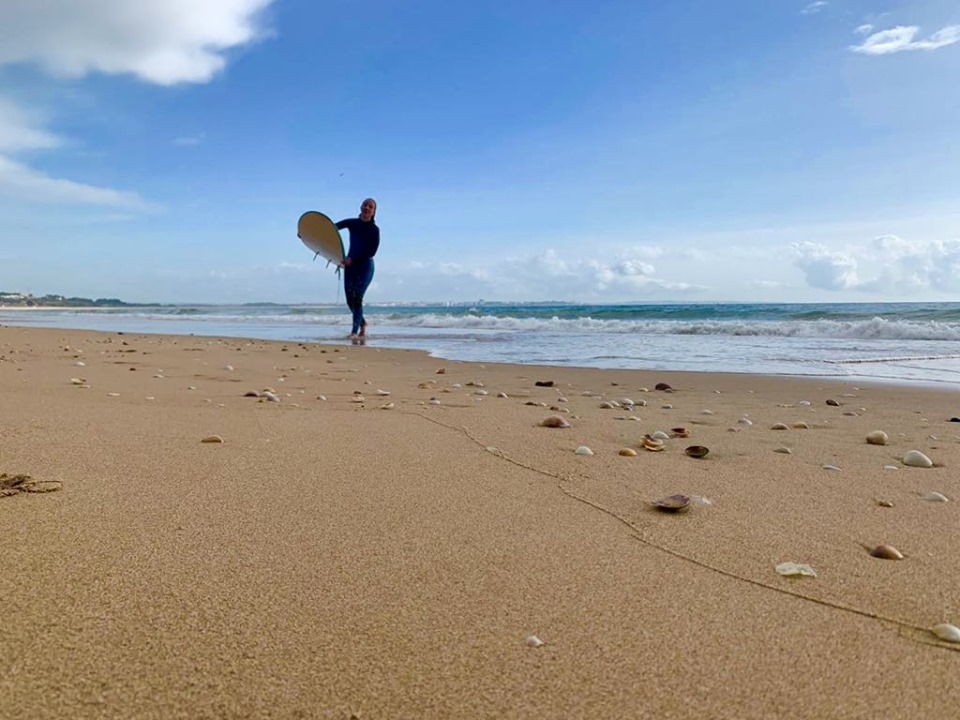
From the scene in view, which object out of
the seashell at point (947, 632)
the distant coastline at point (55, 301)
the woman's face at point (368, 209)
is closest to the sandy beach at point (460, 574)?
the seashell at point (947, 632)

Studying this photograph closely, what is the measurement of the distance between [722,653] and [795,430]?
276cm

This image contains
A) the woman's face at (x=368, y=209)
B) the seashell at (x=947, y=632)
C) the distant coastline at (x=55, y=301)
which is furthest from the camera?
the distant coastline at (x=55, y=301)

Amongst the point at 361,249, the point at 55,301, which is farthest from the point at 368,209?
the point at 55,301

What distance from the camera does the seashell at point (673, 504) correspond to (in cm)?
203

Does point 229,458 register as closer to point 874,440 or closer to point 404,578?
point 404,578

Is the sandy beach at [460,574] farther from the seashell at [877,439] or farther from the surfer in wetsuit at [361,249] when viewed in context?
the surfer in wetsuit at [361,249]

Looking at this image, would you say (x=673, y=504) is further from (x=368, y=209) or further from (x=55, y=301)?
(x=55, y=301)

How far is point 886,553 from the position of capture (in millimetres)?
1696

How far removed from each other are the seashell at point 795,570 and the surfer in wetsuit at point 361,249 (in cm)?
1108

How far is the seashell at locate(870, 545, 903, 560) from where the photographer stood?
1.69 metres

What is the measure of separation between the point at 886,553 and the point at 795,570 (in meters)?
0.31

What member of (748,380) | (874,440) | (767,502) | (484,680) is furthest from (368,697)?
(748,380)

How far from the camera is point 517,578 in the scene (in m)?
1.49

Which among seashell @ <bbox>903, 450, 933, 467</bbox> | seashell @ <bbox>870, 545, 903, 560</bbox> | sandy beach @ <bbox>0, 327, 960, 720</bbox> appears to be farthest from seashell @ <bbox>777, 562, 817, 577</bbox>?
seashell @ <bbox>903, 450, 933, 467</bbox>
